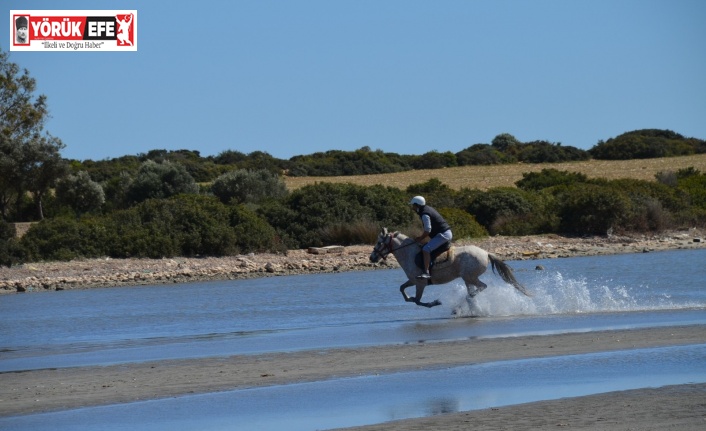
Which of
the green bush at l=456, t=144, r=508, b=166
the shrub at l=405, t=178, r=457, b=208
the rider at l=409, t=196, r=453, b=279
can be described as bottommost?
the rider at l=409, t=196, r=453, b=279

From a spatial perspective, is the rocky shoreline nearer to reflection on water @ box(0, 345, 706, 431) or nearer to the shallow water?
the shallow water

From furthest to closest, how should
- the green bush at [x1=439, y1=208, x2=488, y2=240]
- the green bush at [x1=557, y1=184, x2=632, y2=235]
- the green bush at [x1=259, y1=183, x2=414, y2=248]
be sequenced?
the green bush at [x1=439, y1=208, x2=488, y2=240], the green bush at [x1=557, y1=184, x2=632, y2=235], the green bush at [x1=259, y1=183, x2=414, y2=248]

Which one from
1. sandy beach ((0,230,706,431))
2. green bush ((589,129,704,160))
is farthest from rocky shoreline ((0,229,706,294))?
green bush ((589,129,704,160))

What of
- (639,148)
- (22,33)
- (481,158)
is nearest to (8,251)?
(22,33)

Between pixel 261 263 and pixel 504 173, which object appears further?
pixel 504 173

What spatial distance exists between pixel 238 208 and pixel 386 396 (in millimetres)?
29391

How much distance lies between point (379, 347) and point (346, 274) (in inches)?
709

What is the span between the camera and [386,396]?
10594mm

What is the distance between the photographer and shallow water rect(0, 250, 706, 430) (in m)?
10.2

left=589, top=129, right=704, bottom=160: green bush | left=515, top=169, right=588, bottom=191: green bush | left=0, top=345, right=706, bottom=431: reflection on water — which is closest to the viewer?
left=0, top=345, right=706, bottom=431: reflection on water

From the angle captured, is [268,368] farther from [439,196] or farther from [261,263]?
[439,196]

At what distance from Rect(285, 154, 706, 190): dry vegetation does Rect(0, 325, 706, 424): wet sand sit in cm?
5154

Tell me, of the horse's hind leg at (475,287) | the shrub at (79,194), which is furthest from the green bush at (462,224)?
the horse's hind leg at (475,287)

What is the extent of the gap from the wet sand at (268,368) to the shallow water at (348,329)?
53 centimetres
